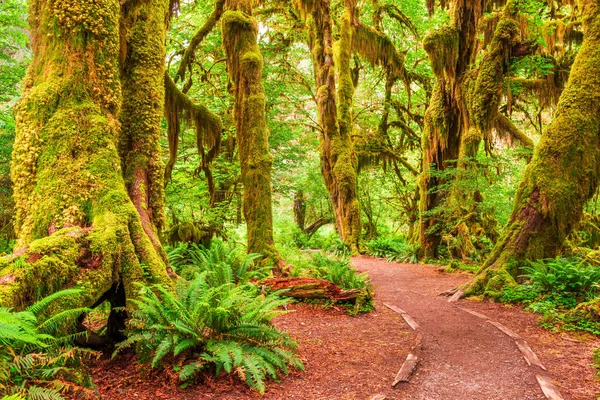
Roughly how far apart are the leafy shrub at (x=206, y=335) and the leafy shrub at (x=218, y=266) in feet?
6.57

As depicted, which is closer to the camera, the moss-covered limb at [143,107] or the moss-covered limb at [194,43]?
the moss-covered limb at [143,107]

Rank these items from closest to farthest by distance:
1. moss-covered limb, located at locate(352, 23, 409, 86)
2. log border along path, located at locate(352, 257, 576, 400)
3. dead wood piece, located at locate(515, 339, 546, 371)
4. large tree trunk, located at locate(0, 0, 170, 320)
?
large tree trunk, located at locate(0, 0, 170, 320) → log border along path, located at locate(352, 257, 576, 400) → dead wood piece, located at locate(515, 339, 546, 371) → moss-covered limb, located at locate(352, 23, 409, 86)

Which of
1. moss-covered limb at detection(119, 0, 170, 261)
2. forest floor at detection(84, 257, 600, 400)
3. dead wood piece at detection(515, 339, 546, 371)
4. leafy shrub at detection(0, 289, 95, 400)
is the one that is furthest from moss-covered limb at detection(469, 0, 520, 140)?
leafy shrub at detection(0, 289, 95, 400)

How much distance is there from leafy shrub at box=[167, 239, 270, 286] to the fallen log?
42 cm

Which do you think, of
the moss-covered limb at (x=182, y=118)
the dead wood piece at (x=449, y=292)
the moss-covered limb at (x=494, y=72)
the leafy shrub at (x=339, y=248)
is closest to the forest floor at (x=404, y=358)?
the dead wood piece at (x=449, y=292)

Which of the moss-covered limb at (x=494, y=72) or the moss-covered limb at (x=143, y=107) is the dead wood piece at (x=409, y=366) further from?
the moss-covered limb at (x=494, y=72)

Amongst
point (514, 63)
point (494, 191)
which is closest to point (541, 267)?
point (494, 191)

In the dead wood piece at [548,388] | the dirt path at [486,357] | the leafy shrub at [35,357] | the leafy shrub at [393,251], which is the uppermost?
the leafy shrub at [35,357]

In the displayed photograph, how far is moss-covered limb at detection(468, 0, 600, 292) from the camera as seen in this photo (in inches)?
321

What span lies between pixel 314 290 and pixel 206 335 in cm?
395

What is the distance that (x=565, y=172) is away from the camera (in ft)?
27.0

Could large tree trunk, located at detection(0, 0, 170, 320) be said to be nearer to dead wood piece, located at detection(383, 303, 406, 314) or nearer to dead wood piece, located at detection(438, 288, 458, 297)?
dead wood piece, located at detection(383, 303, 406, 314)

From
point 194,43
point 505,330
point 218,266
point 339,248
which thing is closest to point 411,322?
point 505,330

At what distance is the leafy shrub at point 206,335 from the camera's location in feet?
12.4
